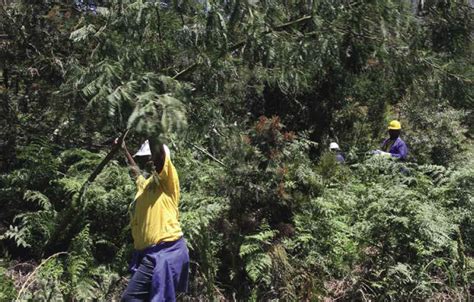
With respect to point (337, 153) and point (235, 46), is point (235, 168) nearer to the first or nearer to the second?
point (235, 46)

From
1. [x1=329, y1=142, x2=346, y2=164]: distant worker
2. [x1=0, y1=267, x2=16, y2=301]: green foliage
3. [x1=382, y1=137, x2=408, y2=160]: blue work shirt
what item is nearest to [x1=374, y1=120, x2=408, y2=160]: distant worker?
[x1=382, y1=137, x2=408, y2=160]: blue work shirt

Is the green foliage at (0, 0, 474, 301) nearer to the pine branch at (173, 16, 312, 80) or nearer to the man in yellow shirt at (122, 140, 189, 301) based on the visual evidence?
the pine branch at (173, 16, 312, 80)

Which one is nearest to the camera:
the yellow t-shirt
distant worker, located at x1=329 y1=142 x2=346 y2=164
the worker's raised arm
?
the worker's raised arm

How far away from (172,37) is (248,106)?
150 inches

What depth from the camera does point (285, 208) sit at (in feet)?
21.6

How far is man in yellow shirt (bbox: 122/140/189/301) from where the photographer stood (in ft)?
14.4

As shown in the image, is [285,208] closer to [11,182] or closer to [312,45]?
[312,45]

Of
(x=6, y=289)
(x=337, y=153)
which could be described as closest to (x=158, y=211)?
(x=6, y=289)

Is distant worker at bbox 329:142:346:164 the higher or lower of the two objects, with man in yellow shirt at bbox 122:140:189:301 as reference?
lower

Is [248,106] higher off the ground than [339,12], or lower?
lower

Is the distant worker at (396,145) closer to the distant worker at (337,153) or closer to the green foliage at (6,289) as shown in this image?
the distant worker at (337,153)

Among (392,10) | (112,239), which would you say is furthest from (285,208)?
(392,10)

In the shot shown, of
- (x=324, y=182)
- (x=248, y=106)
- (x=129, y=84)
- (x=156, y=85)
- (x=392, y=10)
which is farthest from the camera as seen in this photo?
(x=248, y=106)

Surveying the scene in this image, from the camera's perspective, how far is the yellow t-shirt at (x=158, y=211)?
4438 mm
